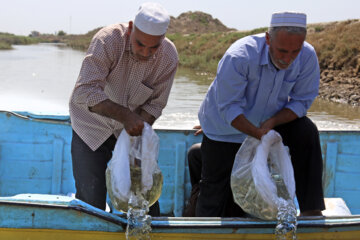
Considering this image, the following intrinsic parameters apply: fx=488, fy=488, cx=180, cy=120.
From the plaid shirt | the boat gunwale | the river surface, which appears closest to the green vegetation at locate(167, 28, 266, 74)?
the river surface

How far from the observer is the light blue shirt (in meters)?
2.60

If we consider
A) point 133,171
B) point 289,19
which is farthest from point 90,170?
point 289,19

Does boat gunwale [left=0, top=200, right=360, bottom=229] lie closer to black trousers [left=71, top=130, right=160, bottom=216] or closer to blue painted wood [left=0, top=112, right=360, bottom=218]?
black trousers [left=71, top=130, right=160, bottom=216]

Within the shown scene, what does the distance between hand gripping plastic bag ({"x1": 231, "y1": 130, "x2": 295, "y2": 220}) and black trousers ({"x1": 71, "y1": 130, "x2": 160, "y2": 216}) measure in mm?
778

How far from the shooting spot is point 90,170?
280 cm

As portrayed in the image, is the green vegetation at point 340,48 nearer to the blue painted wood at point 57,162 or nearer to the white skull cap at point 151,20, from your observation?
the blue painted wood at point 57,162

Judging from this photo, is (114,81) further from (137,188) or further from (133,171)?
(137,188)

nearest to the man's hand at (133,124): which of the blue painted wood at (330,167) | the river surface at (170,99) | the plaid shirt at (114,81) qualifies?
the plaid shirt at (114,81)

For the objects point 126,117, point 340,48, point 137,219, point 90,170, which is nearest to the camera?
point 137,219

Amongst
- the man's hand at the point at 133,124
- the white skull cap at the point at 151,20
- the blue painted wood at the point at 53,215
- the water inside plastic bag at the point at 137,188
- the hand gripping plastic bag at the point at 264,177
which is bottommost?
the blue painted wood at the point at 53,215

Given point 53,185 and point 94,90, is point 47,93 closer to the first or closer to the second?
point 53,185

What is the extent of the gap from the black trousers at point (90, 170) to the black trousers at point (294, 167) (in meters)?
0.62

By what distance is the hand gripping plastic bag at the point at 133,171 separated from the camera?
7.79ft

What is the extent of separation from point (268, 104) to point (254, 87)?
0.13 m
